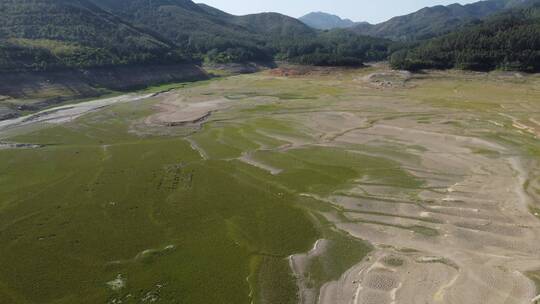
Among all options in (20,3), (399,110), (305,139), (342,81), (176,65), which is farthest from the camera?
(20,3)

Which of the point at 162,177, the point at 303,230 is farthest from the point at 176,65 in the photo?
the point at 303,230

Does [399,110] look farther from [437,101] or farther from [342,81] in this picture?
[342,81]

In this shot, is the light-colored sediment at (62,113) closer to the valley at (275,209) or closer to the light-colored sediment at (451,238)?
the valley at (275,209)

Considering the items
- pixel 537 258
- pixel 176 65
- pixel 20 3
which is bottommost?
pixel 537 258

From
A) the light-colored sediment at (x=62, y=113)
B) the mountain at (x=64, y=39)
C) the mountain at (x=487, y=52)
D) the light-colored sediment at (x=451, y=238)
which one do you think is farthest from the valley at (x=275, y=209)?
the mountain at (x=487, y=52)

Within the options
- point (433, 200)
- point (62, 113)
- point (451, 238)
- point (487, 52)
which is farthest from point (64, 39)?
point (451, 238)

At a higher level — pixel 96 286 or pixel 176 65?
pixel 176 65
